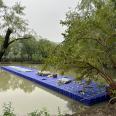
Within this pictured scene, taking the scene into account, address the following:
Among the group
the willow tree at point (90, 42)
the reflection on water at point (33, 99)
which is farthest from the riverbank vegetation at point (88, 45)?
the reflection on water at point (33, 99)

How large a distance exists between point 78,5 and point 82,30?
239cm

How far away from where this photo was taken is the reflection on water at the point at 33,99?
7863mm

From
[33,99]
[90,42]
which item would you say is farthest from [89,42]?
[33,99]

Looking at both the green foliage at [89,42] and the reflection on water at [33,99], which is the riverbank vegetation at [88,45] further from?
the reflection on water at [33,99]

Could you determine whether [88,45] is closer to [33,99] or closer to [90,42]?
[90,42]

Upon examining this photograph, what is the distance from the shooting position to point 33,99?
9562 mm

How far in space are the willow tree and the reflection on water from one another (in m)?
1.32

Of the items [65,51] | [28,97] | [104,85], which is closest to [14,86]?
[28,97]

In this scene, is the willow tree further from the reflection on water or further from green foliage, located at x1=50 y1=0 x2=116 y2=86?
the reflection on water

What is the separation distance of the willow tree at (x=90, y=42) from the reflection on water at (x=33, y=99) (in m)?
1.32

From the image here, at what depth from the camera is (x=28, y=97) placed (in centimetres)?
998

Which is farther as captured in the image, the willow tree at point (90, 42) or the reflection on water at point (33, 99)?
the reflection on water at point (33, 99)

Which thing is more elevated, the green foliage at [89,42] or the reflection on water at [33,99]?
the green foliage at [89,42]

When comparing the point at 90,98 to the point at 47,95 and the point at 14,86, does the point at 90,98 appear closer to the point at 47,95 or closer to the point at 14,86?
the point at 47,95
